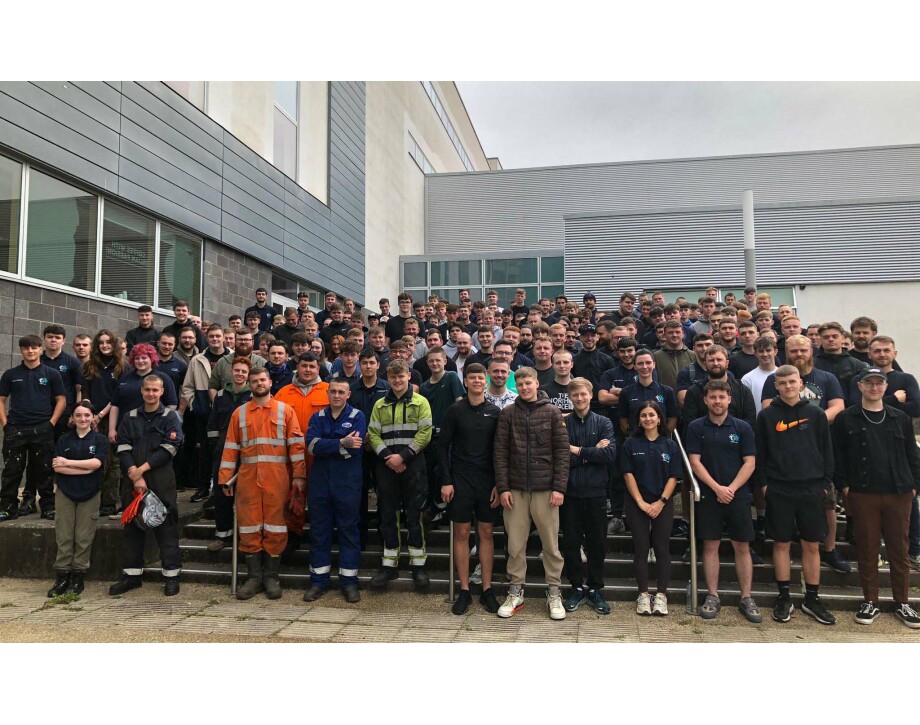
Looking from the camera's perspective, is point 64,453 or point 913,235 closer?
point 64,453

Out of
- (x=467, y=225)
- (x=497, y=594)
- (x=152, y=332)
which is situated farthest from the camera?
(x=467, y=225)

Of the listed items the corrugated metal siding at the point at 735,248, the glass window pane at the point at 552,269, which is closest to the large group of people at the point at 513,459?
the corrugated metal siding at the point at 735,248

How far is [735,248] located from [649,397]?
1568cm

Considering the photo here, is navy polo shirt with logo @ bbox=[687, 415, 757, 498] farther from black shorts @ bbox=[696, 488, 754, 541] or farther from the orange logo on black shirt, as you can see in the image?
the orange logo on black shirt

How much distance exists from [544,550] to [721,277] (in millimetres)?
16767

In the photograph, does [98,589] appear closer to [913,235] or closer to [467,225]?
[913,235]

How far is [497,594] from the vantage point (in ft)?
19.0

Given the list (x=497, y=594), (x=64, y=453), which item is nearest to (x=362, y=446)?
(x=497, y=594)

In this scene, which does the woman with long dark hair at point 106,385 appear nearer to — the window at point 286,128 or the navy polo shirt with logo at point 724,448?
the navy polo shirt with logo at point 724,448

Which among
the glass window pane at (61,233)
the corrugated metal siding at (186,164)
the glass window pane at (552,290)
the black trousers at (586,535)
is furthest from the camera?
the glass window pane at (552,290)

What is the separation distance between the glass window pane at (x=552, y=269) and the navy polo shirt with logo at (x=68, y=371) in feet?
56.9

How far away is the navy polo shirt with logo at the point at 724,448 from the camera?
17.6ft

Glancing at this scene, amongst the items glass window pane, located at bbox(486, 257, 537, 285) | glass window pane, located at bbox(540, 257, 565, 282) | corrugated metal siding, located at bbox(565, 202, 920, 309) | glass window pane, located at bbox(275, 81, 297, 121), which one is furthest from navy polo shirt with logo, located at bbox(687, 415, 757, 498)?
glass window pane, located at bbox(486, 257, 537, 285)

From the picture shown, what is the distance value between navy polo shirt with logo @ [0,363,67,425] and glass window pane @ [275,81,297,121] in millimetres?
10184
